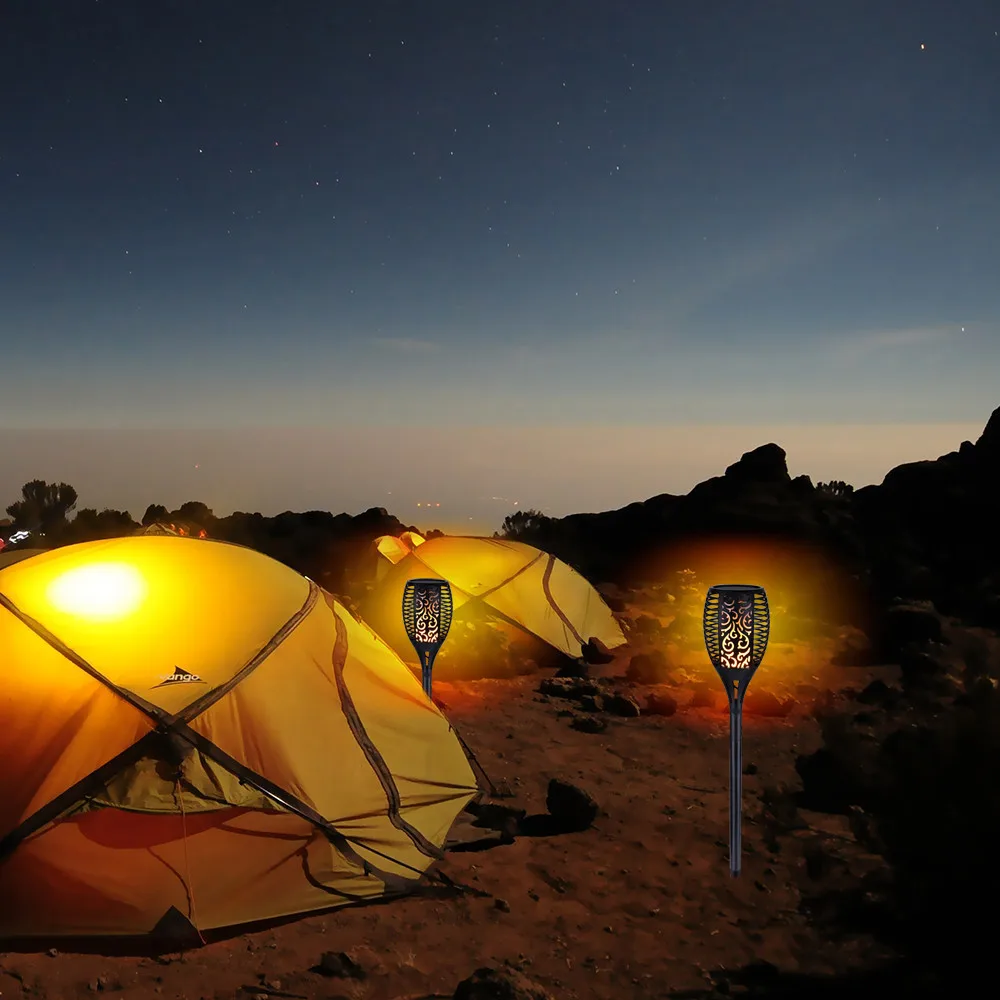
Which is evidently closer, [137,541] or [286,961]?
[286,961]

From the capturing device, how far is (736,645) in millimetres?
6090

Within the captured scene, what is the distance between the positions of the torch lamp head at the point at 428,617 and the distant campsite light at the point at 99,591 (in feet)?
10.3

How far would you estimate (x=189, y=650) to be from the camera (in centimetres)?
580

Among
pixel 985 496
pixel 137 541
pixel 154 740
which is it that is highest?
pixel 985 496

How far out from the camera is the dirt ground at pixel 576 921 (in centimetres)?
443

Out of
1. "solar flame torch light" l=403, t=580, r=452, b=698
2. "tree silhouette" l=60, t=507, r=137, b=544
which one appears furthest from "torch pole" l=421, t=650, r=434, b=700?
"tree silhouette" l=60, t=507, r=137, b=544

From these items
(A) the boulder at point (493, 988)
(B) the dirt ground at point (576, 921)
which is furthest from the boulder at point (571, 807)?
(A) the boulder at point (493, 988)

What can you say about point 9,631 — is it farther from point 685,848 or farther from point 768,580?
point 768,580

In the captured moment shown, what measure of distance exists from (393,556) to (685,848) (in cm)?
1089

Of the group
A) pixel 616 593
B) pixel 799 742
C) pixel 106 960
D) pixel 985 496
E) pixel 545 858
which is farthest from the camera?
pixel 985 496

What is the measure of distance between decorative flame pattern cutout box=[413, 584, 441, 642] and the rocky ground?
1.71 m

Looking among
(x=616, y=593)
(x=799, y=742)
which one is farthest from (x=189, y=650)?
(x=616, y=593)

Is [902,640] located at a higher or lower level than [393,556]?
lower

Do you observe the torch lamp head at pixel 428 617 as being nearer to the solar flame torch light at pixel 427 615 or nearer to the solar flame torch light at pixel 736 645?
the solar flame torch light at pixel 427 615
